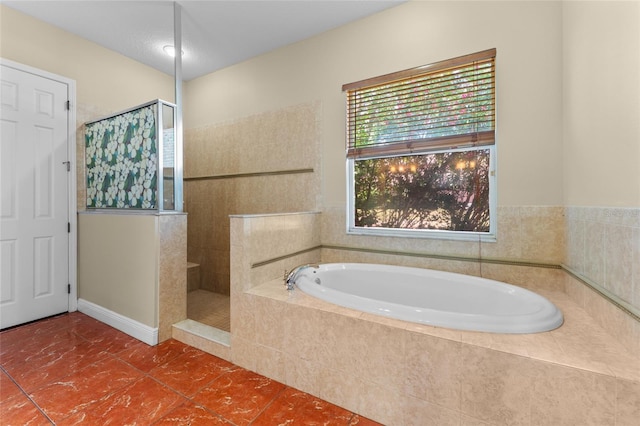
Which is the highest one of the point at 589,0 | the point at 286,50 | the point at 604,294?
the point at 286,50

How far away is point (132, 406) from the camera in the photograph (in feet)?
4.69

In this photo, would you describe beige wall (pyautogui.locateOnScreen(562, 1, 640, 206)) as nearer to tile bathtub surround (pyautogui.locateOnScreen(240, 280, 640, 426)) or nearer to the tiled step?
tile bathtub surround (pyautogui.locateOnScreen(240, 280, 640, 426))

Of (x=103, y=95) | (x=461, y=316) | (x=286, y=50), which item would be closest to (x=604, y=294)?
(x=461, y=316)

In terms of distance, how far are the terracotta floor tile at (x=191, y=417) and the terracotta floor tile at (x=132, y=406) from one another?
4 cm

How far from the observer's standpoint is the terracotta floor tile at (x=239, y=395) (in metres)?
1.39

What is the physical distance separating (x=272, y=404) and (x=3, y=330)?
2435mm

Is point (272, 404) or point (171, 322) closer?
point (272, 404)

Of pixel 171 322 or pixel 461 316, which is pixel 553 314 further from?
pixel 171 322

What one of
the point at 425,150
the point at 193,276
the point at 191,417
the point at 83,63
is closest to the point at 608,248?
the point at 425,150

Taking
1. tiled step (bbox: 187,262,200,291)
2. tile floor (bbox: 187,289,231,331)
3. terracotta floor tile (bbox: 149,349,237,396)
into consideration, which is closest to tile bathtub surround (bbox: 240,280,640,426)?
terracotta floor tile (bbox: 149,349,237,396)

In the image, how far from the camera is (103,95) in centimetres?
285

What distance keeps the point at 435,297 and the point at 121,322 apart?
2.48 metres

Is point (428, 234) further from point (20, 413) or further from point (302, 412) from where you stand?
point (20, 413)

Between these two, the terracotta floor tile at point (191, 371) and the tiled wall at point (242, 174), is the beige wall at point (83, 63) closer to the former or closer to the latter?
the tiled wall at point (242, 174)
